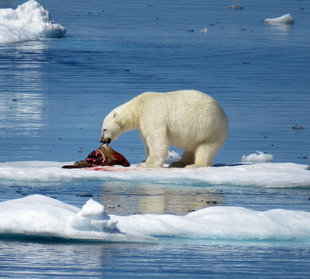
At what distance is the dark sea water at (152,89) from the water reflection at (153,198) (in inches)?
0.8

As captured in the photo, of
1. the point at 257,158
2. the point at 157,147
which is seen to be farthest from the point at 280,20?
the point at 157,147

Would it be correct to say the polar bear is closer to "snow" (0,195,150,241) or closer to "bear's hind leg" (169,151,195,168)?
"bear's hind leg" (169,151,195,168)

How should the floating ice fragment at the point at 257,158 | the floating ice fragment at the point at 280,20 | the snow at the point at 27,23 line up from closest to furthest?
1. the floating ice fragment at the point at 257,158
2. the snow at the point at 27,23
3. the floating ice fragment at the point at 280,20

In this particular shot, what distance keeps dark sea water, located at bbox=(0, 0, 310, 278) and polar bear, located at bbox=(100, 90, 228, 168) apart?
3.01 feet

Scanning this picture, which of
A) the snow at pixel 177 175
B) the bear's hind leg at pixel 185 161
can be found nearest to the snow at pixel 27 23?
the bear's hind leg at pixel 185 161

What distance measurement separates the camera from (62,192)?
11.9 metres

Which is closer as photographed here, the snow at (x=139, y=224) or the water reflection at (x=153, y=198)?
the snow at (x=139, y=224)

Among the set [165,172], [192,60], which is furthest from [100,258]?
[192,60]

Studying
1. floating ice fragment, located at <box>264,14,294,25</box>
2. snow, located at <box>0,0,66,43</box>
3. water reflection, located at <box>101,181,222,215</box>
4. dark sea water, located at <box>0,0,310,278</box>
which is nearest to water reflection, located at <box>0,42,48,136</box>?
dark sea water, located at <box>0,0,310,278</box>

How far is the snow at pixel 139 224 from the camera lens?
9000mm

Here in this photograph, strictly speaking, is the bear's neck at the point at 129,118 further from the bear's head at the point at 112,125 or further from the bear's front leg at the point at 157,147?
the bear's front leg at the point at 157,147

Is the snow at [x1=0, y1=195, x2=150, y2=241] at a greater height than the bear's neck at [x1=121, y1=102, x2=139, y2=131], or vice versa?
the bear's neck at [x1=121, y1=102, x2=139, y2=131]

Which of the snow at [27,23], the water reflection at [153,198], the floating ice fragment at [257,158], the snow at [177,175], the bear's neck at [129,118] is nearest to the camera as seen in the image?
the water reflection at [153,198]

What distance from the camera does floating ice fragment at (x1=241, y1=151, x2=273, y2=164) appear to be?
14848 mm
